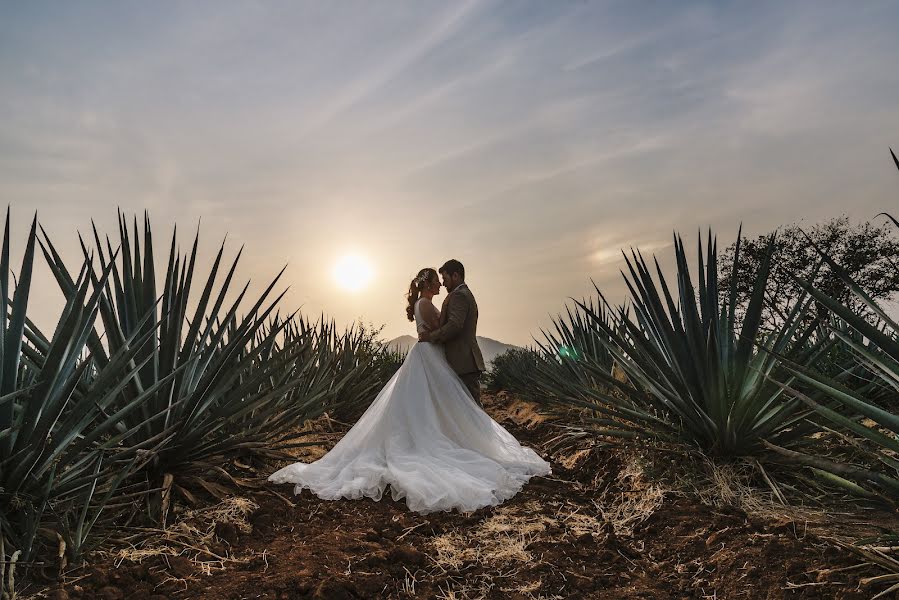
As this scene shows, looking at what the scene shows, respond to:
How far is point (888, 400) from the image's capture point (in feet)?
18.3

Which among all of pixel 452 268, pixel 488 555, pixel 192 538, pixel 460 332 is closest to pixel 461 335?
pixel 460 332

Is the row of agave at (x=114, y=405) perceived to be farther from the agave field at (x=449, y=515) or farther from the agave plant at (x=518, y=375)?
the agave plant at (x=518, y=375)

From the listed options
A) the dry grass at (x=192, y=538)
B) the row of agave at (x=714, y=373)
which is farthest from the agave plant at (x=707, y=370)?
the dry grass at (x=192, y=538)

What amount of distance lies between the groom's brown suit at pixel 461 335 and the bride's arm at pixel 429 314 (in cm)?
7

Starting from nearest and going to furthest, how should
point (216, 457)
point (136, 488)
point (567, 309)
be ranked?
point (136, 488) → point (216, 457) → point (567, 309)

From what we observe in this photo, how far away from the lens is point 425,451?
182 inches

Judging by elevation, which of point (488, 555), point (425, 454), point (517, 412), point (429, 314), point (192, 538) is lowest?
point (488, 555)

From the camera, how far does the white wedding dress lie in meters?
3.91

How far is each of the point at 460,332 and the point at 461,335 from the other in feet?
0.11

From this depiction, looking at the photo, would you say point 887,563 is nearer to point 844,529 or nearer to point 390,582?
point 844,529

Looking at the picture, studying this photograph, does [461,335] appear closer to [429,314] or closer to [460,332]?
[460,332]

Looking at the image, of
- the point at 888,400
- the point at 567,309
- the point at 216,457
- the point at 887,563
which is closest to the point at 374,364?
the point at 567,309

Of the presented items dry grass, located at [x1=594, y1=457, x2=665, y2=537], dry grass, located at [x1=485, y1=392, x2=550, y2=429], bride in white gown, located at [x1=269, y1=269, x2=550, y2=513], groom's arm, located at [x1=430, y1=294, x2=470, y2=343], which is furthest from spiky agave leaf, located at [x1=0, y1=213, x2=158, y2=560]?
dry grass, located at [x1=485, y1=392, x2=550, y2=429]

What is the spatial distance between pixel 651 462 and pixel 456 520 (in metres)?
1.26
